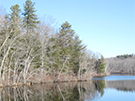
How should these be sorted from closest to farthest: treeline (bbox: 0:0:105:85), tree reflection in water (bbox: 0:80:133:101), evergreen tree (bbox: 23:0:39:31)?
tree reflection in water (bbox: 0:80:133:101) < treeline (bbox: 0:0:105:85) < evergreen tree (bbox: 23:0:39:31)

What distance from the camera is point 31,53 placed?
29750mm

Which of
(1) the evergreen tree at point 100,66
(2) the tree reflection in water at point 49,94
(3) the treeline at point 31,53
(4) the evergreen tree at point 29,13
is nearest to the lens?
(2) the tree reflection in water at point 49,94

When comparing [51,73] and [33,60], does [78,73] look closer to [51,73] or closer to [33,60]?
[51,73]

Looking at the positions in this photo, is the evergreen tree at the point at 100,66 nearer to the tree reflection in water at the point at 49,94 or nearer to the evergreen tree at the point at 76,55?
the evergreen tree at the point at 76,55

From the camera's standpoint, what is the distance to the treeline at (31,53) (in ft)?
81.8

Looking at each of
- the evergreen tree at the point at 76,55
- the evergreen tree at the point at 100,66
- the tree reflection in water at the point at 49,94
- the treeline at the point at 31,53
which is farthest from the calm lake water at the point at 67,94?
the evergreen tree at the point at 100,66

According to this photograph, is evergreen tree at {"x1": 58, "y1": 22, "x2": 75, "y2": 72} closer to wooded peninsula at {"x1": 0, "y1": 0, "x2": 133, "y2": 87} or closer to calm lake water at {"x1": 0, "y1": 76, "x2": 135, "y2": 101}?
wooded peninsula at {"x1": 0, "y1": 0, "x2": 133, "y2": 87}

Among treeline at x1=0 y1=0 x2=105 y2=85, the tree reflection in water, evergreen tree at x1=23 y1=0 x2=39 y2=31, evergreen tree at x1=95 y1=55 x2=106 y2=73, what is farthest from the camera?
evergreen tree at x1=95 y1=55 x2=106 y2=73

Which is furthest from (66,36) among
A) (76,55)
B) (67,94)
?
(67,94)

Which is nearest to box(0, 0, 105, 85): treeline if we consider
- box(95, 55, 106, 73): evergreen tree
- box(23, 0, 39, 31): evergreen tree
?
box(23, 0, 39, 31): evergreen tree

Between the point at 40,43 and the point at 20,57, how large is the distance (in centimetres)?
460

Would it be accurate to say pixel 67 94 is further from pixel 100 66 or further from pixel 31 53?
pixel 100 66

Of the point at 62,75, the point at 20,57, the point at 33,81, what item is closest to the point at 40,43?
the point at 20,57

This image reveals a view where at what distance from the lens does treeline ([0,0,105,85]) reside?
24.9 meters
